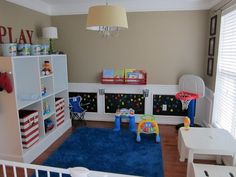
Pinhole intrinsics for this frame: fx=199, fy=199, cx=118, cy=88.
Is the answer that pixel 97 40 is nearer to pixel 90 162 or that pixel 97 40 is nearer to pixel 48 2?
pixel 48 2

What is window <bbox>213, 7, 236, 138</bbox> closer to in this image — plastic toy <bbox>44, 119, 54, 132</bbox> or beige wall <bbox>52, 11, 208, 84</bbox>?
beige wall <bbox>52, 11, 208, 84</bbox>

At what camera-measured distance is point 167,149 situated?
293cm

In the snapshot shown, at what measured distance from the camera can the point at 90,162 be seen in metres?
2.58

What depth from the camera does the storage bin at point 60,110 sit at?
11.1ft

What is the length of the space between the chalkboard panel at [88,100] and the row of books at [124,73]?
0.51m

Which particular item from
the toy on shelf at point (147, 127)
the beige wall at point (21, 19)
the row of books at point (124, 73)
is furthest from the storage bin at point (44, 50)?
the toy on shelf at point (147, 127)

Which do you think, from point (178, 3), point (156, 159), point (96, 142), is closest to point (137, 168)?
point (156, 159)

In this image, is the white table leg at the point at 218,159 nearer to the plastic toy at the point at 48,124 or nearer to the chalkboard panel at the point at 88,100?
the chalkboard panel at the point at 88,100

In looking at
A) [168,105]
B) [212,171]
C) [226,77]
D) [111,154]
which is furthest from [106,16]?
[168,105]

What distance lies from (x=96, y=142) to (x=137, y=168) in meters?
0.91

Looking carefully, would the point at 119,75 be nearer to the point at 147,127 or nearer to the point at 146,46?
the point at 146,46

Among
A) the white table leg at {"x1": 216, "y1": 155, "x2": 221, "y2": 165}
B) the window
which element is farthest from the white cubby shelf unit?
the window

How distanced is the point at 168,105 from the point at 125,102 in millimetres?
836

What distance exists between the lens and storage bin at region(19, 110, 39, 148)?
8.43 ft
